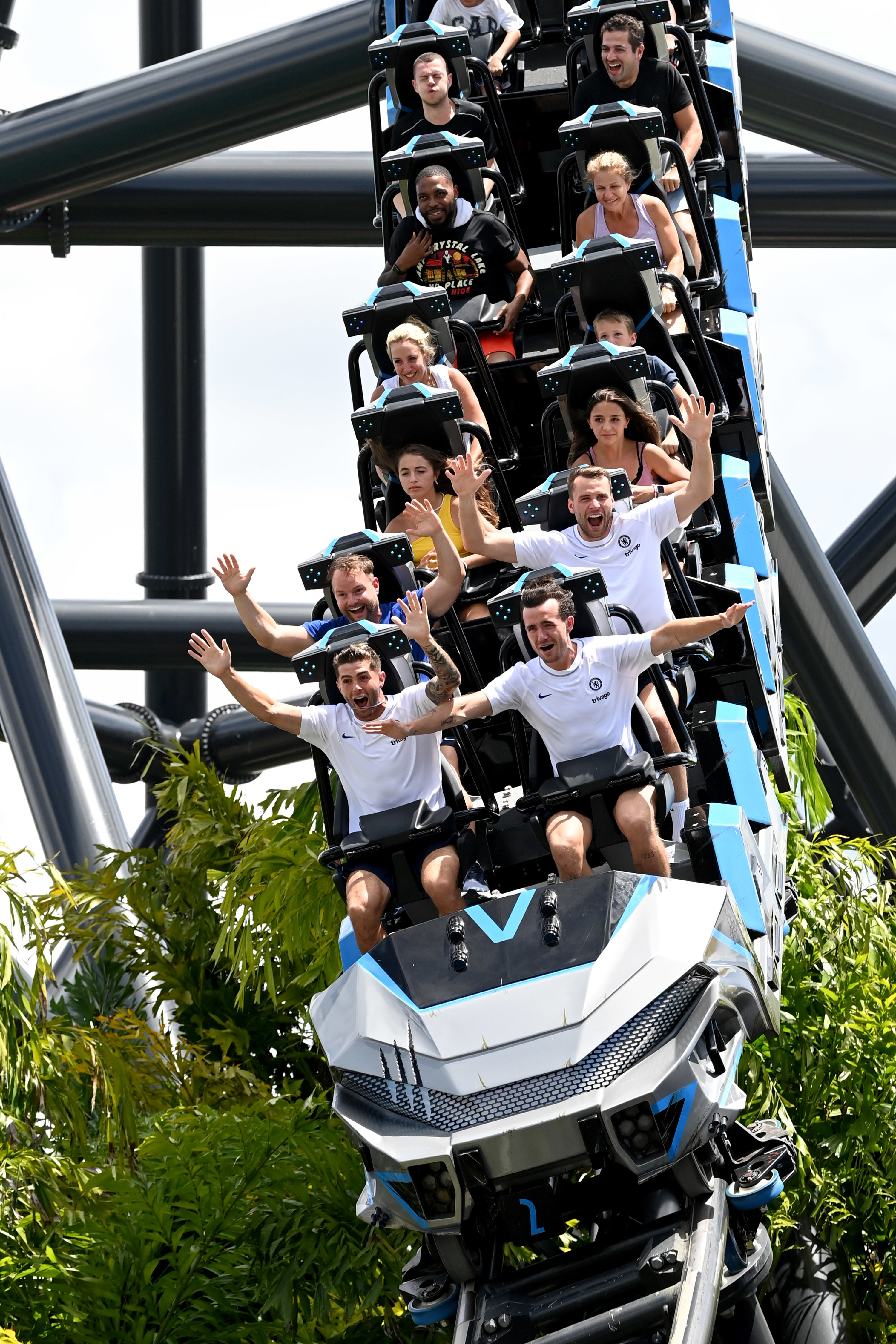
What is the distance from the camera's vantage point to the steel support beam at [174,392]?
12719mm

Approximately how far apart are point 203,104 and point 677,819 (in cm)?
631

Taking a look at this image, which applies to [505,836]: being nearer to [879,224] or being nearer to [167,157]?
[167,157]

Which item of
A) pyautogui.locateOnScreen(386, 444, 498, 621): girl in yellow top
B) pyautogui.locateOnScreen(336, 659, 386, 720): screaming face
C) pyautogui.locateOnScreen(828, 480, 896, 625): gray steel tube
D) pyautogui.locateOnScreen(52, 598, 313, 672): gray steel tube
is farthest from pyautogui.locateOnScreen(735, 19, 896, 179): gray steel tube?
pyautogui.locateOnScreen(336, 659, 386, 720): screaming face

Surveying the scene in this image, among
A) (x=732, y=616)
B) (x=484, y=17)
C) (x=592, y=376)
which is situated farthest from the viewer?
(x=484, y=17)

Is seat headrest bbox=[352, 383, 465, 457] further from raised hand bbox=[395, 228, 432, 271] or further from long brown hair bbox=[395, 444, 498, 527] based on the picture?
raised hand bbox=[395, 228, 432, 271]

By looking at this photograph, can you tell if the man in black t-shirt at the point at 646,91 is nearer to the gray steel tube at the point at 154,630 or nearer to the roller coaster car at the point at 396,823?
the roller coaster car at the point at 396,823

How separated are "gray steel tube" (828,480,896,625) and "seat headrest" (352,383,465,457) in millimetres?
6537

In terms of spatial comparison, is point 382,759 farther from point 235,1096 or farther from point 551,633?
point 235,1096

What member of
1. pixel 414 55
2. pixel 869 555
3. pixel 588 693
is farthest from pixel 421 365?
pixel 869 555

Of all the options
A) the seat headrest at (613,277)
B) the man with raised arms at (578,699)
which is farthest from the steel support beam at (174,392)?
the man with raised arms at (578,699)

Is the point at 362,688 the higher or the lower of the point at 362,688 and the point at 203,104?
the lower

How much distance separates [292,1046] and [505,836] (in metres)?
3.83

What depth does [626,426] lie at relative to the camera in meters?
6.03

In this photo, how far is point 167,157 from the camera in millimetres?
10656
